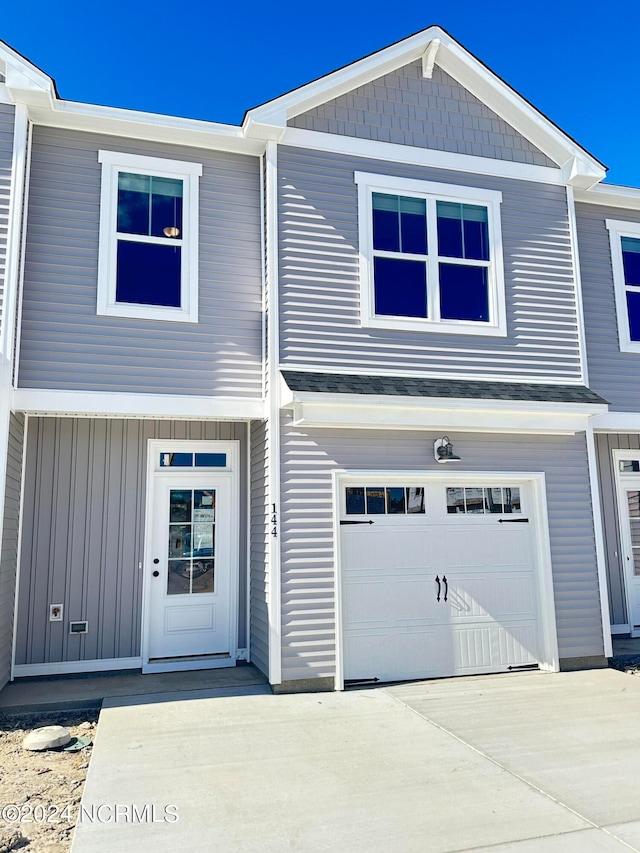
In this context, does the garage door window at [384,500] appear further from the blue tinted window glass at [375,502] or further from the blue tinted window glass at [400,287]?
the blue tinted window glass at [400,287]

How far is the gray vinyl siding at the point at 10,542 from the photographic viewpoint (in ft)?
21.3

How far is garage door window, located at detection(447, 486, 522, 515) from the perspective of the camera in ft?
25.1

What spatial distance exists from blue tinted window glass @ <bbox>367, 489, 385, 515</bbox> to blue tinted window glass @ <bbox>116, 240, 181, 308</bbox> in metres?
2.96

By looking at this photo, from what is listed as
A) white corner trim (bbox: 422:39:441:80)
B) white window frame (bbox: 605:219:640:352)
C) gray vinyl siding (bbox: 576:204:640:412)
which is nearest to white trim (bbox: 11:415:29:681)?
white corner trim (bbox: 422:39:441:80)

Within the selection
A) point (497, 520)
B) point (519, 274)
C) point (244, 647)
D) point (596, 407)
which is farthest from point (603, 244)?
point (244, 647)

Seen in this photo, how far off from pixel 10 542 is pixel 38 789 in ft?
9.47

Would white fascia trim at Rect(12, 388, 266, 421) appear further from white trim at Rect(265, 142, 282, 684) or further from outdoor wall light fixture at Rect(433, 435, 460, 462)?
outdoor wall light fixture at Rect(433, 435, 460, 462)

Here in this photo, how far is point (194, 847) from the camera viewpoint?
3553 mm

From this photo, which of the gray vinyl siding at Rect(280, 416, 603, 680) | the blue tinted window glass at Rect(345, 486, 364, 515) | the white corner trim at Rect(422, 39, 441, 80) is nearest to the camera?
the gray vinyl siding at Rect(280, 416, 603, 680)

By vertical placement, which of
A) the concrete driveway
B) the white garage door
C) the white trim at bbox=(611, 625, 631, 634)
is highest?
the white garage door

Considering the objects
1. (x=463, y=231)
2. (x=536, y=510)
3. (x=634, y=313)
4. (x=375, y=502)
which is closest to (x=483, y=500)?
(x=536, y=510)

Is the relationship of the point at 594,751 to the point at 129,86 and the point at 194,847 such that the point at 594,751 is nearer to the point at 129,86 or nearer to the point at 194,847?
the point at 194,847

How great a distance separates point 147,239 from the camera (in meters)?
7.22

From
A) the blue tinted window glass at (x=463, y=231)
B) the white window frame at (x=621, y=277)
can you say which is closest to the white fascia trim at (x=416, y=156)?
the blue tinted window glass at (x=463, y=231)
